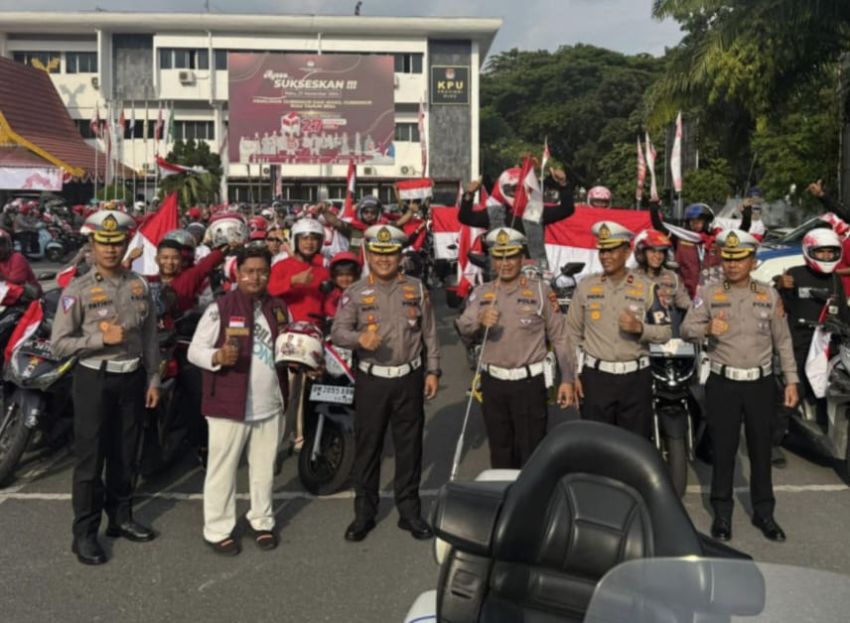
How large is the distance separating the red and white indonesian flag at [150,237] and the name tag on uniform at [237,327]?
9.46 ft

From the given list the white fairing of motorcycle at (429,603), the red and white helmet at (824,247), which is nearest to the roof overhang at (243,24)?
the red and white helmet at (824,247)

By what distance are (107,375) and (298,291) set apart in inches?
76.5

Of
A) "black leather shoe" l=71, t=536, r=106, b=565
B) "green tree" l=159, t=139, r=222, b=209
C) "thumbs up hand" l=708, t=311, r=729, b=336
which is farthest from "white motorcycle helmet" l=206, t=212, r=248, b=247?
"green tree" l=159, t=139, r=222, b=209

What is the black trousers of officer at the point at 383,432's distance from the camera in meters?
4.91

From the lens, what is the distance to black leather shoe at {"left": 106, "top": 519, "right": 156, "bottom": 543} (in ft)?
15.7

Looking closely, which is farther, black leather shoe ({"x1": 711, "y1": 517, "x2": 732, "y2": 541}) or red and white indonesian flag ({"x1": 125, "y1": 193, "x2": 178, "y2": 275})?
red and white indonesian flag ({"x1": 125, "y1": 193, "x2": 178, "y2": 275})

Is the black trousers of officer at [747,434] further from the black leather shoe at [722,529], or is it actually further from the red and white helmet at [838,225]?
the red and white helmet at [838,225]

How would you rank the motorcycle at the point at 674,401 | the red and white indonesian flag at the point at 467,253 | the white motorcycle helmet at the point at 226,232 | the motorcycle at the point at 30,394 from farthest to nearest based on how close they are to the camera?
1. the red and white indonesian flag at the point at 467,253
2. the white motorcycle helmet at the point at 226,232
3. the motorcycle at the point at 30,394
4. the motorcycle at the point at 674,401

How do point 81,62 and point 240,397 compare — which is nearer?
point 240,397

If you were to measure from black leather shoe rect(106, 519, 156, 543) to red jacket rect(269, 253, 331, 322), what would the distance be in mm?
1963

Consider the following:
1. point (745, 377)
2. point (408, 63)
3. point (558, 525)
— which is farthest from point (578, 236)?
point (408, 63)

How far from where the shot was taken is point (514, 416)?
16.5 ft

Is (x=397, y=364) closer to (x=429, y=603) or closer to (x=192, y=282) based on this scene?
(x=192, y=282)

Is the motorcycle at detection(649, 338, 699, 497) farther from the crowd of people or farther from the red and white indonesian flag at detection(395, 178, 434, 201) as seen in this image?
the red and white indonesian flag at detection(395, 178, 434, 201)
